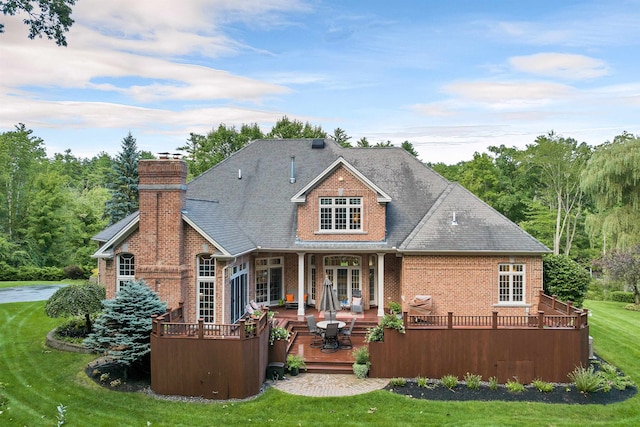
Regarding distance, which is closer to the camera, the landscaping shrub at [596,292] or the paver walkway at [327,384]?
the paver walkway at [327,384]

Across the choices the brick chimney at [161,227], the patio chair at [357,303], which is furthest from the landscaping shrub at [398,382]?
the brick chimney at [161,227]

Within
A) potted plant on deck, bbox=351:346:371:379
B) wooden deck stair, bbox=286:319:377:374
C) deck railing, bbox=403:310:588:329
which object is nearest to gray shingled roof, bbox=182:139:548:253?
wooden deck stair, bbox=286:319:377:374

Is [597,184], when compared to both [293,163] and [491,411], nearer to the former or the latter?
[293,163]

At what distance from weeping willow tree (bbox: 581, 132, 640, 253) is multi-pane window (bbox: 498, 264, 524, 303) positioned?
17.3 m

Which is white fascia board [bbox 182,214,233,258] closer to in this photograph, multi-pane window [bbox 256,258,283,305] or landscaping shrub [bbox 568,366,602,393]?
multi-pane window [bbox 256,258,283,305]

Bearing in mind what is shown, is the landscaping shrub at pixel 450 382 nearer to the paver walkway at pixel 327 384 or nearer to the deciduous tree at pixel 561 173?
the paver walkway at pixel 327 384

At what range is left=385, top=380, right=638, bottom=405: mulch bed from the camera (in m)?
12.5

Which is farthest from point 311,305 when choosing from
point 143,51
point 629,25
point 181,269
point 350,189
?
point 629,25

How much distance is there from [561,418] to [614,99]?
25.9 m

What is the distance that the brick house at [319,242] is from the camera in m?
15.8

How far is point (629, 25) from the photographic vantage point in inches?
771

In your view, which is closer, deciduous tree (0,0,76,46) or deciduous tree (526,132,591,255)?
deciduous tree (0,0,76,46)

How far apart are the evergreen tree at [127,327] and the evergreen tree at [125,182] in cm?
2337

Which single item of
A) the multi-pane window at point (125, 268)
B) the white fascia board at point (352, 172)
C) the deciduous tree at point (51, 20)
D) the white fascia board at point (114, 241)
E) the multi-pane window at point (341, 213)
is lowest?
the multi-pane window at point (125, 268)
